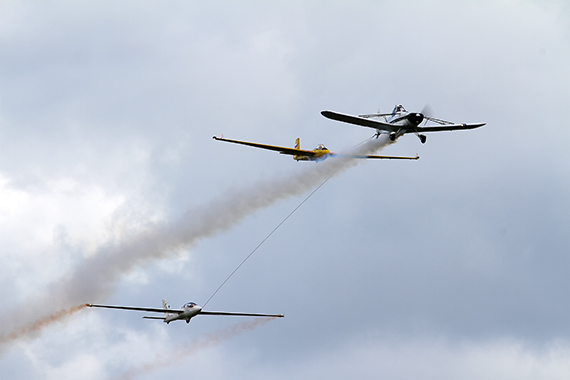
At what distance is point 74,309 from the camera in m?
99.2

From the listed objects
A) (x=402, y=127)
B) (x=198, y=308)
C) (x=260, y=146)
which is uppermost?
(x=260, y=146)

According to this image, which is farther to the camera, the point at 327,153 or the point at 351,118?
the point at 327,153

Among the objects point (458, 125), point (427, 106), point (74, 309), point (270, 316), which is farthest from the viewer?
point (270, 316)

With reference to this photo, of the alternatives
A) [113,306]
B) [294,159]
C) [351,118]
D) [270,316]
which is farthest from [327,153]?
[113,306]

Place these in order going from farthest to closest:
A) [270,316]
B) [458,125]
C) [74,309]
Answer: [270,316] < [74,309] < [458,125]

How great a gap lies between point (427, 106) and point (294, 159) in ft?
61.1

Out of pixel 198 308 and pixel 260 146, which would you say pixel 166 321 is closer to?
pixel 198 308

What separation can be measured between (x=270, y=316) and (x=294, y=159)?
18.9 metres

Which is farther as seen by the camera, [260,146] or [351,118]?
[260,146]

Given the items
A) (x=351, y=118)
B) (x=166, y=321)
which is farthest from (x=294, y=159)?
(x=166, y=321)

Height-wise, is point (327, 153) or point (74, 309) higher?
point (327, 153)

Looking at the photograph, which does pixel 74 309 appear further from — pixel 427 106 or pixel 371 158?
pixel 427 106

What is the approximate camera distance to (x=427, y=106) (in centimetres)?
8588

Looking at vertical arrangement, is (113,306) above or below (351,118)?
below
